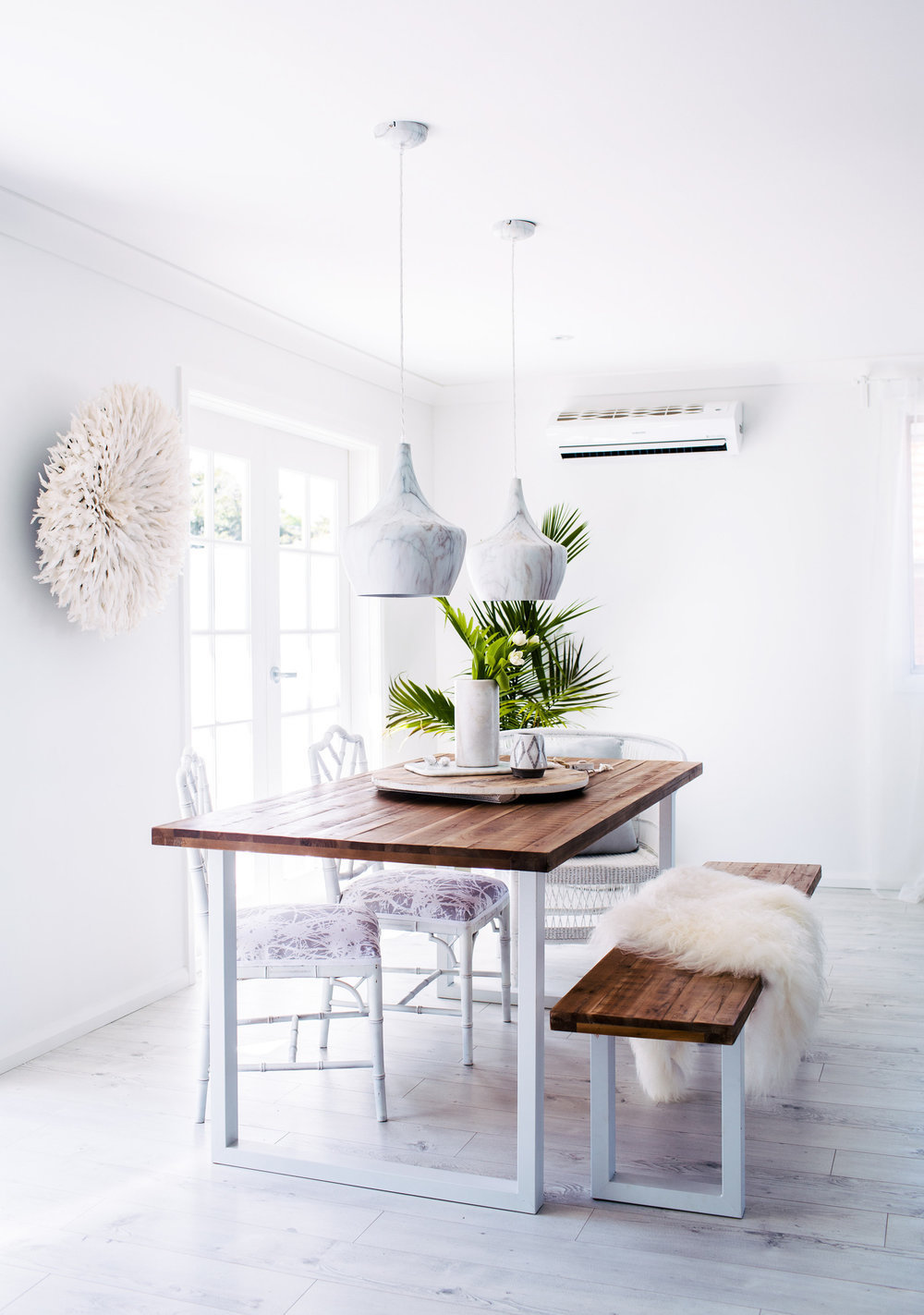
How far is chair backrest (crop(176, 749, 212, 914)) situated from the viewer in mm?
2676

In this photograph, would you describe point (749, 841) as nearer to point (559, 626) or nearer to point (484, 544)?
point (559, 626)

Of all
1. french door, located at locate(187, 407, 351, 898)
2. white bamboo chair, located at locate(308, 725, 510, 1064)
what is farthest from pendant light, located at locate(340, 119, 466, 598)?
french door, located at locate(187, 407, 351, 898)

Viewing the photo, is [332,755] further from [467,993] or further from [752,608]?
[752,608]

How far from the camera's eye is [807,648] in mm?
5129

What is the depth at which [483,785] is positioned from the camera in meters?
2.92

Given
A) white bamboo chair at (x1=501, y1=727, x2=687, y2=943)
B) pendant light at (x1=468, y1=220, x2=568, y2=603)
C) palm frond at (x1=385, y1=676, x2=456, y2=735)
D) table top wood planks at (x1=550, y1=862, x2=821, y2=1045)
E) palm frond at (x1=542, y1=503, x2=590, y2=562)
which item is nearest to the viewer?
table top wood planks at (x1=550, y1=862, x2=821, y2=1045)

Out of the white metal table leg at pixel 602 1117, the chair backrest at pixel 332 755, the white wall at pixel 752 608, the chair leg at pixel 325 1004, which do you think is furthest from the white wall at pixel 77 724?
the white wall at pixel 752 608

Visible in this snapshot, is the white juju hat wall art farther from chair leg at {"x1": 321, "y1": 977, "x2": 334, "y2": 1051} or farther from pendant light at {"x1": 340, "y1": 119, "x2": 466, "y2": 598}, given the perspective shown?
chair leg at {"x1": 321, "y1": 977, "x2": 334, "y2": 1051}

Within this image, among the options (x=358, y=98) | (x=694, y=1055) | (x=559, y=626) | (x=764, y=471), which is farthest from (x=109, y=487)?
(x=764, y=471)

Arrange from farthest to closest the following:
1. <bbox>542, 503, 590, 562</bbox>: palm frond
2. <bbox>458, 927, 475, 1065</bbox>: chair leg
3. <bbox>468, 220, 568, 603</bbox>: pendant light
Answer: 1. <bbox>542, 503, 590, 562</bbox>: palm frond
2. <bbox>458, 927, 475, 1065</bbox>: chair leg
3. <bbox>468, 220, 568, 603</bbox>: pendant light

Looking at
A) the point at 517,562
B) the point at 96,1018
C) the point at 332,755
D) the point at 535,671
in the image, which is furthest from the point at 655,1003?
the point at 535,671

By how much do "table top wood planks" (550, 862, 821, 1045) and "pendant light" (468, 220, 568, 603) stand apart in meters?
0.97

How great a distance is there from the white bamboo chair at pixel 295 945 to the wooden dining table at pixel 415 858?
9 centimetres

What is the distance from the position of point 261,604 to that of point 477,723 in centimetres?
163
